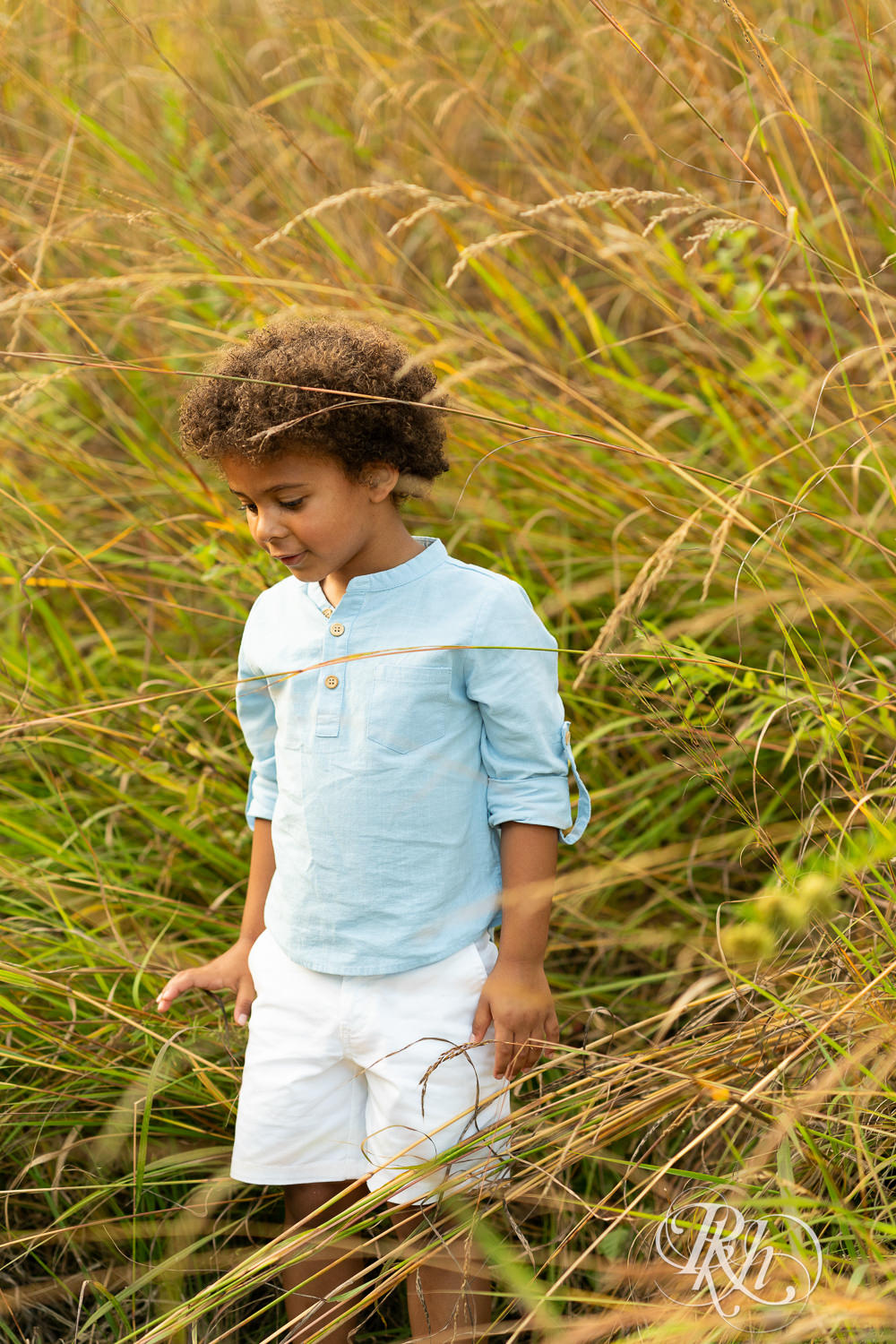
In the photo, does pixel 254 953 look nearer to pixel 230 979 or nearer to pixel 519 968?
pixel 230 979

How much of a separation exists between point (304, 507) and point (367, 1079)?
2.21ft

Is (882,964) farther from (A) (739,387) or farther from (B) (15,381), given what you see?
(B) (15,381)

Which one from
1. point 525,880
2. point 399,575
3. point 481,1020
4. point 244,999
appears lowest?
point 244,999

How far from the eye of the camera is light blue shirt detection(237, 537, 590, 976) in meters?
1.23

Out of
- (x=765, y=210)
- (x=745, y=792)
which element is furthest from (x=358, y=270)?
(x=745, y=792)

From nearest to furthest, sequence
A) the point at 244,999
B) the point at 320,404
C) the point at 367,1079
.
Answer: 1. the point at 320,404
2. the point at 367,1079
3. the point at 244,999

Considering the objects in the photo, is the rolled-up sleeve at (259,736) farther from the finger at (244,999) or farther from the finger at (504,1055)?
the finger at (504,1055)

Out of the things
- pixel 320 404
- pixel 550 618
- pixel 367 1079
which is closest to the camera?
pixel 320 404

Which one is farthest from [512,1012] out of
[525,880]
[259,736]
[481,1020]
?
[259,736]

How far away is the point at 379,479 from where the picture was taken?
126 centimetres

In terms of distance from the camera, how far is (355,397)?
1246 millimetres

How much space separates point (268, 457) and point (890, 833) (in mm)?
738

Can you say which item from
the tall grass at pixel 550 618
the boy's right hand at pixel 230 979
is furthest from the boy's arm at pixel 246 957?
the tall grass at pixel 550 618

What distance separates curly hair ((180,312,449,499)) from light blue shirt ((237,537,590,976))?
0.13 meters
